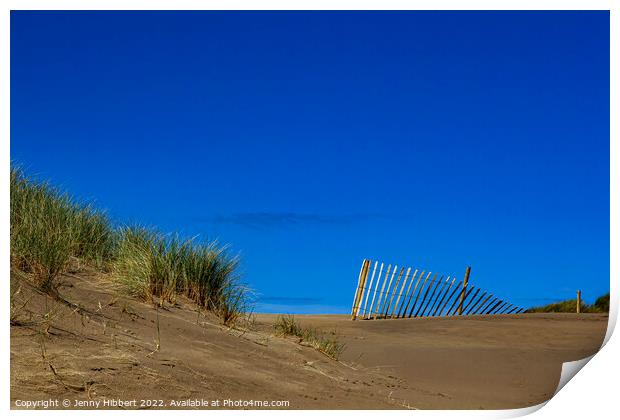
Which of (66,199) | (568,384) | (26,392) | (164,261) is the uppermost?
(66,199)

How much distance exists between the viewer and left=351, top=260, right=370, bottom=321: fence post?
11602mm

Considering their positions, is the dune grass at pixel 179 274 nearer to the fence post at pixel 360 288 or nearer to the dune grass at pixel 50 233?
the dune grass at pixel 50 233

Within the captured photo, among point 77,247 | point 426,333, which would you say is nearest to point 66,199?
point 77,247

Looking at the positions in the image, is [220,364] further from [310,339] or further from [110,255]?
[110,255]

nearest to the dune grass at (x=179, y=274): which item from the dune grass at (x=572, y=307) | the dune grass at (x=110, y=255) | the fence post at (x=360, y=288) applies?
the dune grass at (x=110, y=255)

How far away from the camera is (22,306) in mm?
4031

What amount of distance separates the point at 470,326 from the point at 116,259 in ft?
14.9

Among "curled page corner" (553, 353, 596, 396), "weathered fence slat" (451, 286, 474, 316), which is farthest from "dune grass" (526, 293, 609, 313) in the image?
"curled page corner" (553, 353, 596, 396)

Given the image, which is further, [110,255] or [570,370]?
[110,255]

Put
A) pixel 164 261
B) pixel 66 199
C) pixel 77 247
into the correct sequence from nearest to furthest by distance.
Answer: pixel 164 261
pixel 77 247
pixel 66 199

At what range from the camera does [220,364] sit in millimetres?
4035

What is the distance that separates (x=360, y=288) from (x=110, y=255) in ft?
19.4

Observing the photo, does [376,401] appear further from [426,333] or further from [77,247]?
[426,333]
